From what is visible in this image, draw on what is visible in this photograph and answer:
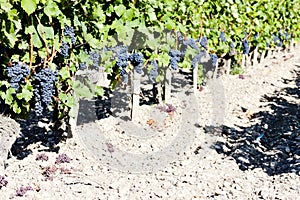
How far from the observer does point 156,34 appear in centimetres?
532

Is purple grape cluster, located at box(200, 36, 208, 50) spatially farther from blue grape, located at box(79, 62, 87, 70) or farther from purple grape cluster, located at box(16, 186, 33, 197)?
purple grape cluster, located at box(16, 186, 33, 197)

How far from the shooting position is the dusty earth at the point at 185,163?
158 inches

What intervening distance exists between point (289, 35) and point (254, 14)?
3112 millimetres

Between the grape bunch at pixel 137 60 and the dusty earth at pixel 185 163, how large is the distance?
0.75m

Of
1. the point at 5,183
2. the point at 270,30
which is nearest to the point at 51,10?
the point at 5,183

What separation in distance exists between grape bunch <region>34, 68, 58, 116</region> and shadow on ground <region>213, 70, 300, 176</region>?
2.04 metres

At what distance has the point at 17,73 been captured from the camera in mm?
3557

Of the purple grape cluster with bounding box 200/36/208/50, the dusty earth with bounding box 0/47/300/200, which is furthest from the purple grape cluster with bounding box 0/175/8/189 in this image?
the purple grape cluster with bounding box 200/36/208/50

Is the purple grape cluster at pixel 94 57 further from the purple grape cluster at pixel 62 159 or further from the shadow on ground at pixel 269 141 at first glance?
the shadow on ground at pixel 269 141

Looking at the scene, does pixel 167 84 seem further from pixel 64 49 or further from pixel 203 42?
pixel 64 49

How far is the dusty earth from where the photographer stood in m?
4.00

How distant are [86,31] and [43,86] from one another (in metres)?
0.78

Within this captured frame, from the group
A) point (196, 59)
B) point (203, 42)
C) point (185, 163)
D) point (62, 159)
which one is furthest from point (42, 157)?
point (203, 42)

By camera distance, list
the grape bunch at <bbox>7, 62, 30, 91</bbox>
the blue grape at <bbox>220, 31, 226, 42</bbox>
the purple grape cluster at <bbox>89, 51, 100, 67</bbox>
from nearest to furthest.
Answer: the grape bunch at <bbox>7, 62, 30, 91</bbox> → the purple grape cluster at <bbox>89, 51, 100, 67</bbox> → the blue grape at <bbox>220, 31, 226, 42</bbox>
